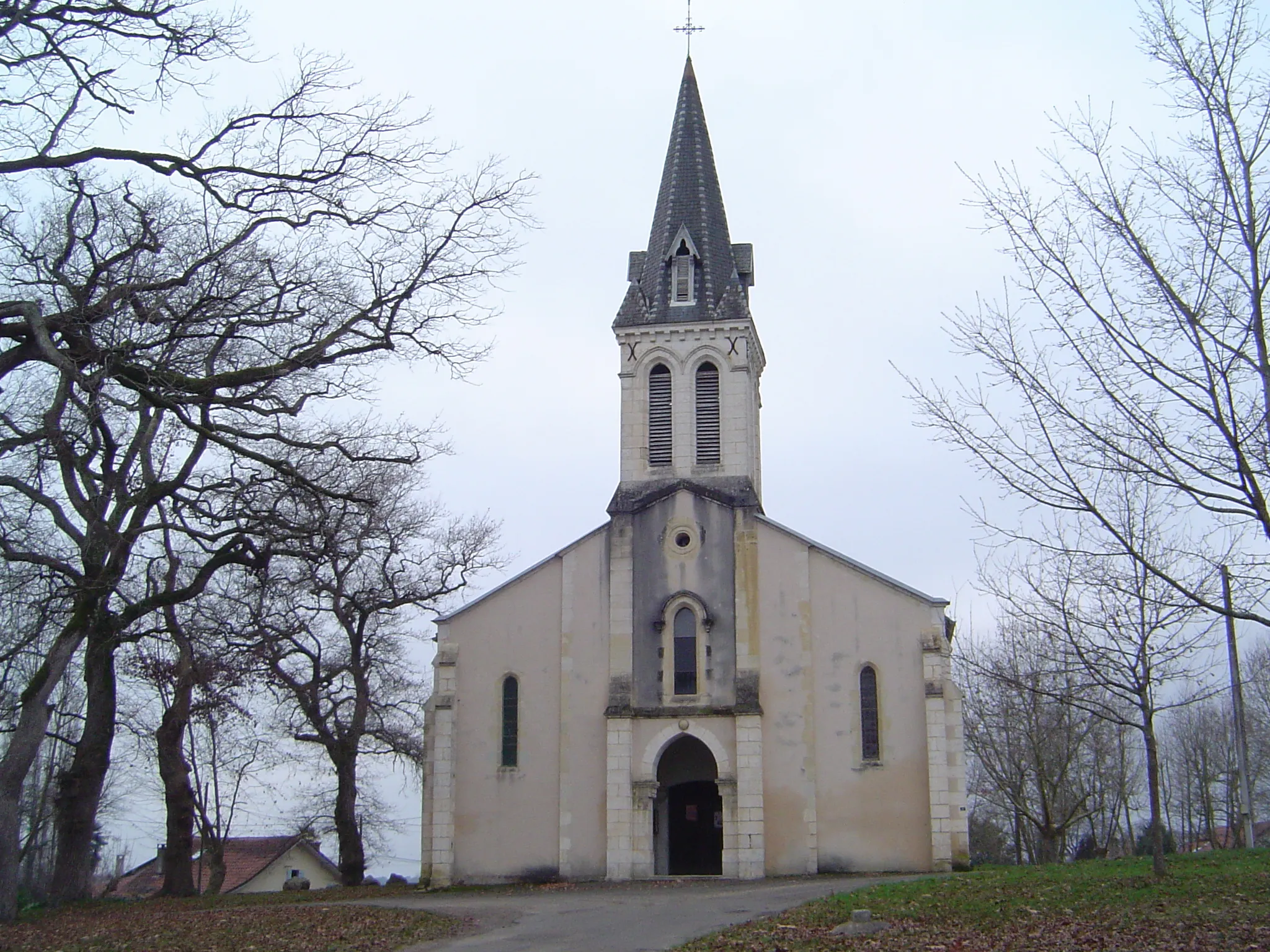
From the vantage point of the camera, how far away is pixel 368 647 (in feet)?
124

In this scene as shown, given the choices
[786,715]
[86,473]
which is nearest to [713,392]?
[786,715]

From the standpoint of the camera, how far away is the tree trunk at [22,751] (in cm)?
2023

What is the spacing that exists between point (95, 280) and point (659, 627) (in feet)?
62.4

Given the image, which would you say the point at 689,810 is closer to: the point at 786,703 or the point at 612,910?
the point at 786,703

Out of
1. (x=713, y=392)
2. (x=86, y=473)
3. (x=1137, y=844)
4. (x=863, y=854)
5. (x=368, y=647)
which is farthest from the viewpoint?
(x=1137, y=844)

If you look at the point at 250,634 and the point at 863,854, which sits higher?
the point at 250,634

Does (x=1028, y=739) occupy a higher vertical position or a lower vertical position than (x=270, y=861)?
higher

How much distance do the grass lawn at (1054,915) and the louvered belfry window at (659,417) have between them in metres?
15.0

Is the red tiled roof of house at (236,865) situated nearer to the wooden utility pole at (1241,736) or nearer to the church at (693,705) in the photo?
the church at (693,705)

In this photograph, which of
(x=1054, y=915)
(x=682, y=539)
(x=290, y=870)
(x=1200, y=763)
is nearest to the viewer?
(x=1054, y=915)

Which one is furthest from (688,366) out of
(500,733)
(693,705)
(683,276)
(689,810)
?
(689,810)

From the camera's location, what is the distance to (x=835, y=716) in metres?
30.5

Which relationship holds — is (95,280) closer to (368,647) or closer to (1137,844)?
(368,647)

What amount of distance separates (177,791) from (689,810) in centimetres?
1281
